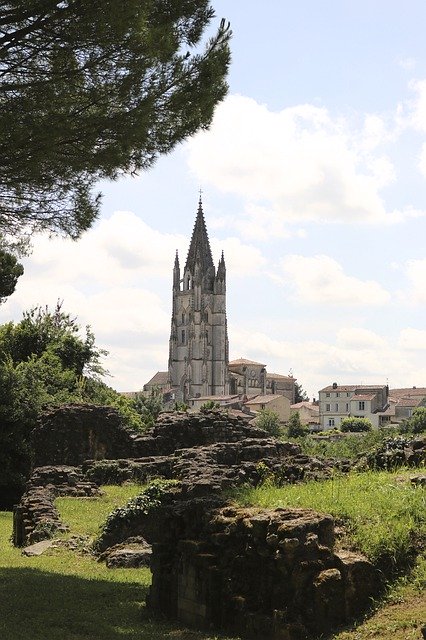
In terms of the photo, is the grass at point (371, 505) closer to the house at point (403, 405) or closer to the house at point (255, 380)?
the house at point (403, 405)

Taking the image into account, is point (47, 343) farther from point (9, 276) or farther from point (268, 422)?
point (268, 422)

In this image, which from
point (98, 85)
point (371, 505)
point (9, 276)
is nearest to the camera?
point (371, 505)

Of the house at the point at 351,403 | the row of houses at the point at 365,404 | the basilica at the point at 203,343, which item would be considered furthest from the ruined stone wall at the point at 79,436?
the basilica at the point at 203,343

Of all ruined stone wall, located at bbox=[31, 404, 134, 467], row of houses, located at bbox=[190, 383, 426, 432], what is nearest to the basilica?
row of houses, located at bbox=[190, 383, 426, 432]

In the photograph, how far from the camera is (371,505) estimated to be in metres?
8.87

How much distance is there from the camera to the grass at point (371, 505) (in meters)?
8.05

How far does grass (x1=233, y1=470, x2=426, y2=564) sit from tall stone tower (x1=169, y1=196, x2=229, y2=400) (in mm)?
136117

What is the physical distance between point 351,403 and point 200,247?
151 ft

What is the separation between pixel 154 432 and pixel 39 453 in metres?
3.27

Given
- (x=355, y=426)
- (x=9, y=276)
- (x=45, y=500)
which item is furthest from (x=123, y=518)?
(x=355, y=426)

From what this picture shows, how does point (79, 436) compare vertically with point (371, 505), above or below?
above

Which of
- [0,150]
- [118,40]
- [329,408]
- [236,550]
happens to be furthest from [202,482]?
[329,408]

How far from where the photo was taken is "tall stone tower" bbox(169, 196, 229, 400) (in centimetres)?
14838

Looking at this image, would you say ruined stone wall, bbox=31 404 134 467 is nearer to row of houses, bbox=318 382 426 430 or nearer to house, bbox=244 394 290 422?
row of houses, bbox=318 382 426 430
